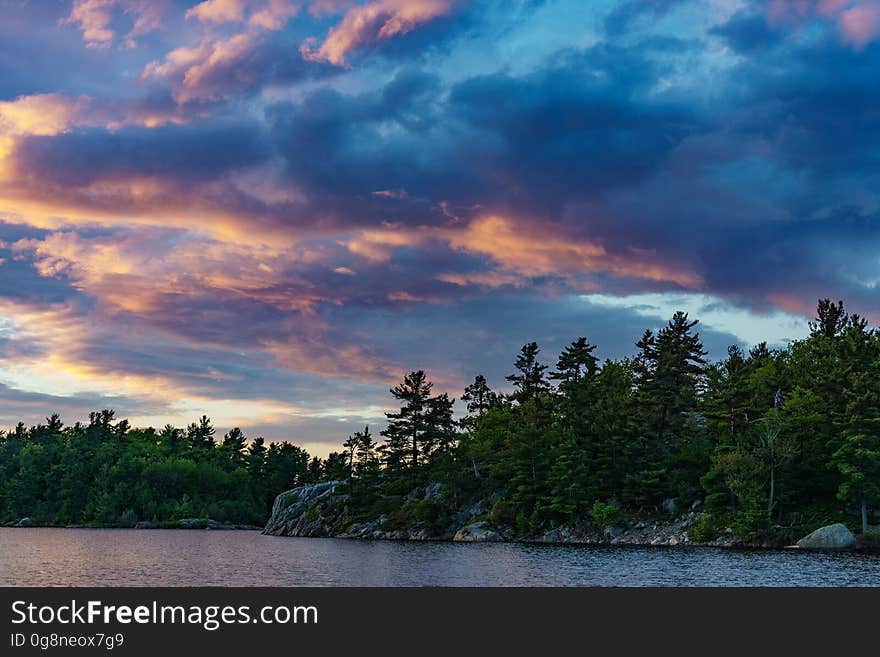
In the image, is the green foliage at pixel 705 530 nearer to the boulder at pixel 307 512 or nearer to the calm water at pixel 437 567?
the calm water at pixel 437 567

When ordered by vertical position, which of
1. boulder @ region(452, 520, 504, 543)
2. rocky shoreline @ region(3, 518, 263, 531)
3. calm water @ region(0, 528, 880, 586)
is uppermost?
calm water @ region(0, 528, 880, 586)

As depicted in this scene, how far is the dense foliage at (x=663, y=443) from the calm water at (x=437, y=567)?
49.6ft

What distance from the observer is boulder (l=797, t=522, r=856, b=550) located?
260 feet

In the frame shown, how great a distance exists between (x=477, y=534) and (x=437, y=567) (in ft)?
153

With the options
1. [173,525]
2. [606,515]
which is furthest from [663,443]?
[173,525]

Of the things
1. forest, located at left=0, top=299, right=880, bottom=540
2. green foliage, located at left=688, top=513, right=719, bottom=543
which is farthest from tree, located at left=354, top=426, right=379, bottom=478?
green foliage, located at left=688, top=513, right=719, bottom=543

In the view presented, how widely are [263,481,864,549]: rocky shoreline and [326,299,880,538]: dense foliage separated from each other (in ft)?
6.10

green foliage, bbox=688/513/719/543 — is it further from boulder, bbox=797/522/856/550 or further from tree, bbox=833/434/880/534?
tree, bbox=833/434/880/534

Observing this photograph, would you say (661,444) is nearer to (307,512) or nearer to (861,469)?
(861,469)

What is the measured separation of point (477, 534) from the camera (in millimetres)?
110375
